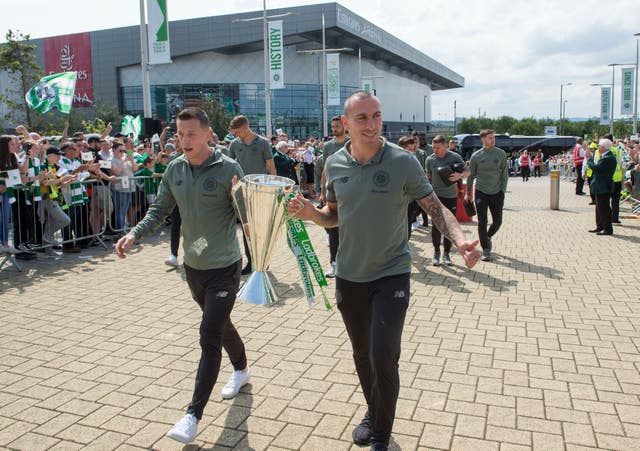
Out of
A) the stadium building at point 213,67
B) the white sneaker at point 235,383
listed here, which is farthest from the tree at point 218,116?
the white sneaker at point 235,383

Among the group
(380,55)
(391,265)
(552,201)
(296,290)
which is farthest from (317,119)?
(391,265)

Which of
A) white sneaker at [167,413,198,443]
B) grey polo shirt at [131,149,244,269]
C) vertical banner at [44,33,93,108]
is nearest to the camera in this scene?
white sneaker at [167,413,198,443]

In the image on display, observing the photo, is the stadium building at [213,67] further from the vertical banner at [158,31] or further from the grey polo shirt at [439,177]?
the grey polo shirt at [439,177]

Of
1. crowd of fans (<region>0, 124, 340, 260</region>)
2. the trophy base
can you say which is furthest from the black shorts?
the trophy base

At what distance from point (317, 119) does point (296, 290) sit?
57.8 m

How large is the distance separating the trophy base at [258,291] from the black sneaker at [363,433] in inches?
36.9

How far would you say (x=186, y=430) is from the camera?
3.30 metres

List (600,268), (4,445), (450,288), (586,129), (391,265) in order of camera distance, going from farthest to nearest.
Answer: (586,129)
(600,268)
(450,288)
(4,445)
(391,265)

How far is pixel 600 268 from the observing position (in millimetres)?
8211

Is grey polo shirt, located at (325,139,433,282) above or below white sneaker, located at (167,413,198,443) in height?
above

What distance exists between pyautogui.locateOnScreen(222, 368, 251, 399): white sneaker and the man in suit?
9.56 meters

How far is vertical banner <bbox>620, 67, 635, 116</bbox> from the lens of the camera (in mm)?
39062

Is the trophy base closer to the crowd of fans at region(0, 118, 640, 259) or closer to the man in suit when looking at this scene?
the crowd of fans at region(0, 118, 640, 259)

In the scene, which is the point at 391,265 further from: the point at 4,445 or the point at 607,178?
the point at 607,178
